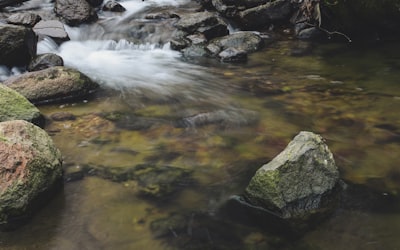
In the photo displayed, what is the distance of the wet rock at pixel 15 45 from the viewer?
7.57 metres

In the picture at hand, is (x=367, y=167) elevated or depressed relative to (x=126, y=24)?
depressed

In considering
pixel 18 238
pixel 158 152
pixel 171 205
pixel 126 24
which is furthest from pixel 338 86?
pixel 126 24

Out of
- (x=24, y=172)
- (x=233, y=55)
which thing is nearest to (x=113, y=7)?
(x=233, y=55)

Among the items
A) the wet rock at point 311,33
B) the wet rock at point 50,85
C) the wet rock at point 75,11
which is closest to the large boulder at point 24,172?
the wet rock at point 50,85

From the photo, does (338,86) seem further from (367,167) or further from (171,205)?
(171,205)

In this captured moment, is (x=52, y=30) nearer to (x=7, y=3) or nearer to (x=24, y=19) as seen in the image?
(x=24, y=19)

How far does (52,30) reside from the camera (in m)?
9.93

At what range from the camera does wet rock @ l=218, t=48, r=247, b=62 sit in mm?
8664

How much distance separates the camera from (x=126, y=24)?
1098 cm

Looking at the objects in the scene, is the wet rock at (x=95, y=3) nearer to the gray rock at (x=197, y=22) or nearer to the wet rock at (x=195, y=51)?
the gray rock at (x=197, y=22)

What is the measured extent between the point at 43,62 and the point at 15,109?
2.70 meters

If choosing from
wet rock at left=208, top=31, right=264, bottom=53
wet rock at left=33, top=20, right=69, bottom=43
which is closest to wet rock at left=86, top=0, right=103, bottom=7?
wet rock at left=33, top=20, right=69, bottom=43

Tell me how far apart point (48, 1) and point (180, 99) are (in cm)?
737

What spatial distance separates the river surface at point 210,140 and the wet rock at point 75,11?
4.93 feet
